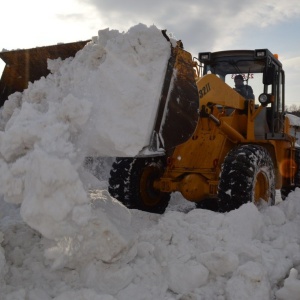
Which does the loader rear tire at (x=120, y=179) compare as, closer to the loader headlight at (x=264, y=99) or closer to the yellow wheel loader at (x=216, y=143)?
the yellow wheel loader at (x=216, y=143)

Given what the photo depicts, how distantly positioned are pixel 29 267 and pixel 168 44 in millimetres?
2208

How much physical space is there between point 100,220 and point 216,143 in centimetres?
296

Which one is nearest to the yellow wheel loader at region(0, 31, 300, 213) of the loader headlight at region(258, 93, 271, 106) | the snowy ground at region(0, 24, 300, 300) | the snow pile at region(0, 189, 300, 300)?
the loader headlight at region(258, 93, 271, 106)

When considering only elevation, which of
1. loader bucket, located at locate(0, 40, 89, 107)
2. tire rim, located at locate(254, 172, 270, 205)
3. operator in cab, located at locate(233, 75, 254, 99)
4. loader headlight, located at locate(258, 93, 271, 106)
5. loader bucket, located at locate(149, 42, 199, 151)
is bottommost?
tire rim, located at locate(254, 172, 270, 205)

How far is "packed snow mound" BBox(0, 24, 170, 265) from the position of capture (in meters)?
2.96

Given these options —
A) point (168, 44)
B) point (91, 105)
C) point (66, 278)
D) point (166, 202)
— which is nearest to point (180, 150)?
point (166, 202)

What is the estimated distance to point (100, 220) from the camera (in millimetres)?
3166

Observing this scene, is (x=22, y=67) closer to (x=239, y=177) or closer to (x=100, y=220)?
(x=100, y=220)

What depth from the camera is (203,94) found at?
511 centimetres

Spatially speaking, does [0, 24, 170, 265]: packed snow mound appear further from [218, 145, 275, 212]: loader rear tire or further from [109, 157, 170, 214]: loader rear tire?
[109, 157, 170, 214]: loader rear tire

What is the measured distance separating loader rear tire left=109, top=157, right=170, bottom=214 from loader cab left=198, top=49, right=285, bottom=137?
183 cm

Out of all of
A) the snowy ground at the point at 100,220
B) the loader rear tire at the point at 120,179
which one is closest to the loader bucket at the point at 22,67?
the snowy ground at the point at 100,220

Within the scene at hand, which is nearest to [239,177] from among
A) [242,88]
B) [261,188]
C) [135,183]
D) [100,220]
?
[261,188]

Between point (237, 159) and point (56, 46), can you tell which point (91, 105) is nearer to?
point (56, 46)
